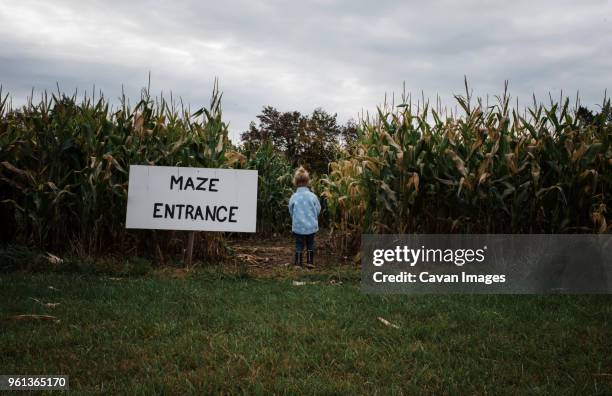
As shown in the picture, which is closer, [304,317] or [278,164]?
[304,317]

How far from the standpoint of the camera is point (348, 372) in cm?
287

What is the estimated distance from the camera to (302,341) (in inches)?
134

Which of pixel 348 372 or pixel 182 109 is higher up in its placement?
pixel 182 109

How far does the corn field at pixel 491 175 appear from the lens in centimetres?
592

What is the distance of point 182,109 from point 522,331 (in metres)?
5.25

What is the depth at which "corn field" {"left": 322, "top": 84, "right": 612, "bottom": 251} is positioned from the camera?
5922 mm

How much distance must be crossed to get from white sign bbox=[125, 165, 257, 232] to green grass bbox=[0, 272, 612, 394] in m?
1.22

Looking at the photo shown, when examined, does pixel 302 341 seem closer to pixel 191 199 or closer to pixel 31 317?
pixel 31 317

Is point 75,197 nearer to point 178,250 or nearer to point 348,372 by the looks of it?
point 178,250

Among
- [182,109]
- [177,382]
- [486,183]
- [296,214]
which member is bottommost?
[177,382]

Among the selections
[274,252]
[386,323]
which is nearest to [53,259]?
[274,252]

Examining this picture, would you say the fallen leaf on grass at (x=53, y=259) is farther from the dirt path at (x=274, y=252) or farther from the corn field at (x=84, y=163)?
the dirt path at (x=274, y=252)

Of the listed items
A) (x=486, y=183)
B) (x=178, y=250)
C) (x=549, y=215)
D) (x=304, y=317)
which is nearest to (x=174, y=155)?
(x=178, y=250)

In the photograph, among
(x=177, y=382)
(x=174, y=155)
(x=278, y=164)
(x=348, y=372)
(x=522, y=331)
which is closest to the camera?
(x=177, y=382)
